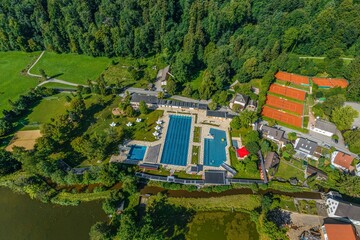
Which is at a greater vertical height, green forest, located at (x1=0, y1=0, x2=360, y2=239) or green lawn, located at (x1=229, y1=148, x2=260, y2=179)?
green forest, located at (x1=0, y1=0, x2=360, y2=239)

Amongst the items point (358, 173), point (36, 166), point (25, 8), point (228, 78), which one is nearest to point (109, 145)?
point (36, 166)

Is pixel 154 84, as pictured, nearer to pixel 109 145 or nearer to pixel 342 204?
pixel 109 145

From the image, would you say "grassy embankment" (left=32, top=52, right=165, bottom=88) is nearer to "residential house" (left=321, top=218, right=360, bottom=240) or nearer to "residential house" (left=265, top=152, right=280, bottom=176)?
"residential house" (left=265, top=152, right=280, bottom=176)

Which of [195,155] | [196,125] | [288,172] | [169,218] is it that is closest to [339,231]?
[288,172]

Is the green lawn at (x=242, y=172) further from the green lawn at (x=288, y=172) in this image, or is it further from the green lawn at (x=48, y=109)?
the green lawn at (x=48, y=109)

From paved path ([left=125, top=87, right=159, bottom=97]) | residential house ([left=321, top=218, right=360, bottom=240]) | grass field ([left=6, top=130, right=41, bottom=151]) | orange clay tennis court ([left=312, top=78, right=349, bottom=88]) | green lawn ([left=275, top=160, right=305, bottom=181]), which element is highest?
orange clay tennis court ([left=312, top=78, right=349, bottom=88])

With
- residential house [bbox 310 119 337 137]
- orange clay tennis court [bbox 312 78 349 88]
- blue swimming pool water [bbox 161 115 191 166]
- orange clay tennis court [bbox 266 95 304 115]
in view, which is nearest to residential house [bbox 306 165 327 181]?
residential house [bbox 310 119 337 137]

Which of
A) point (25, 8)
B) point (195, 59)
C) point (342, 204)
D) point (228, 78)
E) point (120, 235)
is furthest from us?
point (25, 8)
